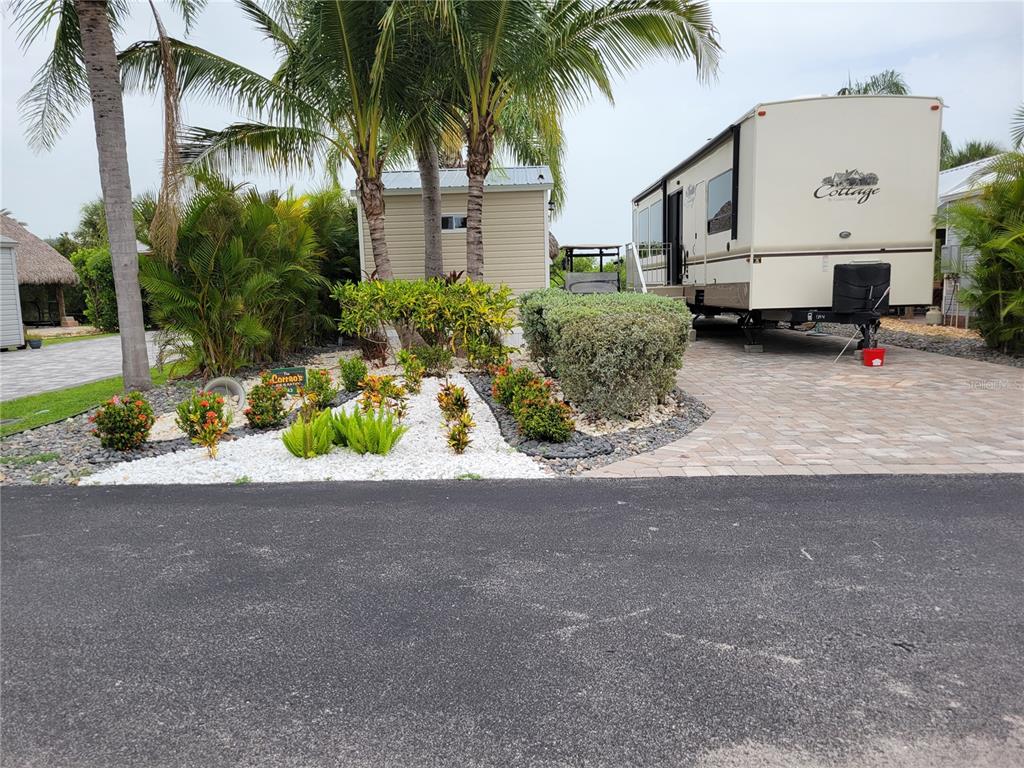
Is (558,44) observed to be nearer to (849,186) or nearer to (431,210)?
(431,210)

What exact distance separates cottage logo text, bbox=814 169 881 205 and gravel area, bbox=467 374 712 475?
472cm

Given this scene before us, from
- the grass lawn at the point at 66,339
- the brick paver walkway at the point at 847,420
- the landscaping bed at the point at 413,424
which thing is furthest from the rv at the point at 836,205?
the grass lawn at the point at 66,339

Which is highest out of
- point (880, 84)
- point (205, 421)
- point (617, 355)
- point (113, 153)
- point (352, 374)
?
point (880, 84)

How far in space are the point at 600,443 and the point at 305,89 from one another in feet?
23.5

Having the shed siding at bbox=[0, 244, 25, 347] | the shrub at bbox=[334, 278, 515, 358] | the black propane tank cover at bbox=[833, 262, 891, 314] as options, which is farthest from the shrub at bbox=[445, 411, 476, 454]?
the shed siding at bbox=[0, 244, 25, 347]

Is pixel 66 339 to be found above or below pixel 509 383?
below

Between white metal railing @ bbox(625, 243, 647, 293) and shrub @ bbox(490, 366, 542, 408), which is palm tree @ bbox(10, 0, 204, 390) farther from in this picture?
white metal railing @ bbox(625, 243, 647, 293)

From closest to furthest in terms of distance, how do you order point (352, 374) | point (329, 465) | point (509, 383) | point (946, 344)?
point (329, 465)
point (509, 383)
point (352, 374)
point (946, 344)

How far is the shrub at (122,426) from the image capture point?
6.35m

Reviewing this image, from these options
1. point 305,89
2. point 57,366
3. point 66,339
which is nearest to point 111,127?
point 305,89

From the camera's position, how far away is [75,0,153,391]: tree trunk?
810cm

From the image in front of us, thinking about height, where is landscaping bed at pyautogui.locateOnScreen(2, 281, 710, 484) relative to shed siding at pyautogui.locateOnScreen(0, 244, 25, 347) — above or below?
below

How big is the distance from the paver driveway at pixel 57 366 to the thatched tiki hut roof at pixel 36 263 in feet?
21.8

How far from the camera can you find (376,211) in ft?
35.4
